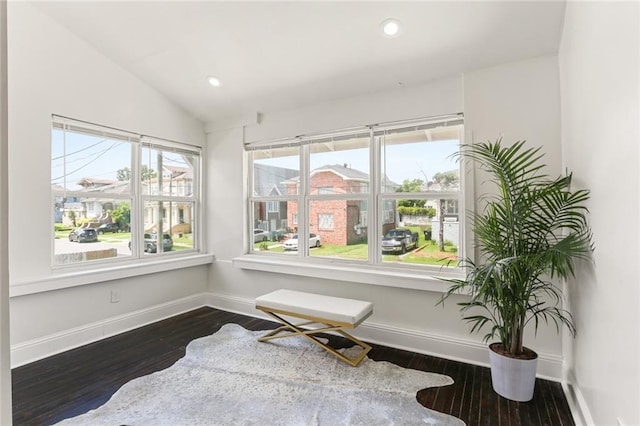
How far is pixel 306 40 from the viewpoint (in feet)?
8.73

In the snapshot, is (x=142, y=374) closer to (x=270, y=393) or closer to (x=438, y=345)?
(x=270, y=393)

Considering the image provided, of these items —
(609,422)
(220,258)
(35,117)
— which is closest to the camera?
(609,422)

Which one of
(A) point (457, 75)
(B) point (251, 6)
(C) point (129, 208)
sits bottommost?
(C) point (129, 208)

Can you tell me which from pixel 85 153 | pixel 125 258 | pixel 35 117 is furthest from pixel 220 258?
pixel 35 117

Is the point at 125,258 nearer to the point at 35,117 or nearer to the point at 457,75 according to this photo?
the point at 35,117

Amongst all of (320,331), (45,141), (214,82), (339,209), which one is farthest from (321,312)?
(45,141)

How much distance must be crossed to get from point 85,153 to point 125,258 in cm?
115

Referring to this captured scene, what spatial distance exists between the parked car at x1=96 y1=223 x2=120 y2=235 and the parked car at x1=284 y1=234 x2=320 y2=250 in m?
1.82

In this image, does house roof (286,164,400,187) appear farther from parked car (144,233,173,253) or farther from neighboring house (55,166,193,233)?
parked car (144,233,173,253)

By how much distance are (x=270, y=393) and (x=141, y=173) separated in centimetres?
276

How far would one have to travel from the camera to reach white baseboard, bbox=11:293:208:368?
266 cm

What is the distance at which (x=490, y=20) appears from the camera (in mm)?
2246

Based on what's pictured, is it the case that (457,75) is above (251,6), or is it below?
below

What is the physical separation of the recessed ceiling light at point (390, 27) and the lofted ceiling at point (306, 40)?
0.03m
